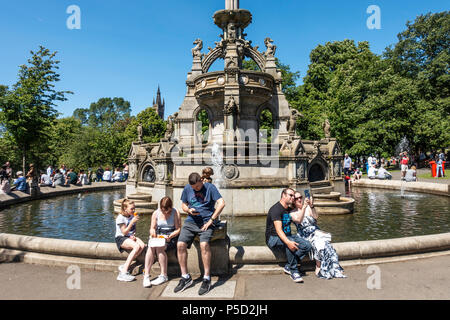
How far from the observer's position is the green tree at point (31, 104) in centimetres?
2122

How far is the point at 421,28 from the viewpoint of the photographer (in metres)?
40.2

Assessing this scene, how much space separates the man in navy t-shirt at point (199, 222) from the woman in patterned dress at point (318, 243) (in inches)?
59.2

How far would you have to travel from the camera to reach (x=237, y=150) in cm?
1288

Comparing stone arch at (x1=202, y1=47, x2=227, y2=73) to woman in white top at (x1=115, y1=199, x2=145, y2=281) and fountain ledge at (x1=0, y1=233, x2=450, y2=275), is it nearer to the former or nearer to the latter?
woman in white top at (x1=115, y1=199, x2=145, y2=281)

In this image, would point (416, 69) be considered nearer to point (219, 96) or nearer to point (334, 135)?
point (334, 135)

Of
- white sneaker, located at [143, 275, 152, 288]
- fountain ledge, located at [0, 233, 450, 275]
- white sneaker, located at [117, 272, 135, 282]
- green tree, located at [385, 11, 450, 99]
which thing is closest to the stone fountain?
fountain ledge, located at [0, 233, 450, 275]

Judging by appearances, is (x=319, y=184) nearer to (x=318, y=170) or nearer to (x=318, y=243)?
(x=318, y=170)

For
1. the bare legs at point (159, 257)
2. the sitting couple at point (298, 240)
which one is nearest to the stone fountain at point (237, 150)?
the sitting couple at point (298, 240)

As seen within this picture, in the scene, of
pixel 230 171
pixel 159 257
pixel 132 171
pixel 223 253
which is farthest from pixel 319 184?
pixel 159 257

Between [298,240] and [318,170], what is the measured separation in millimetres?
11049
